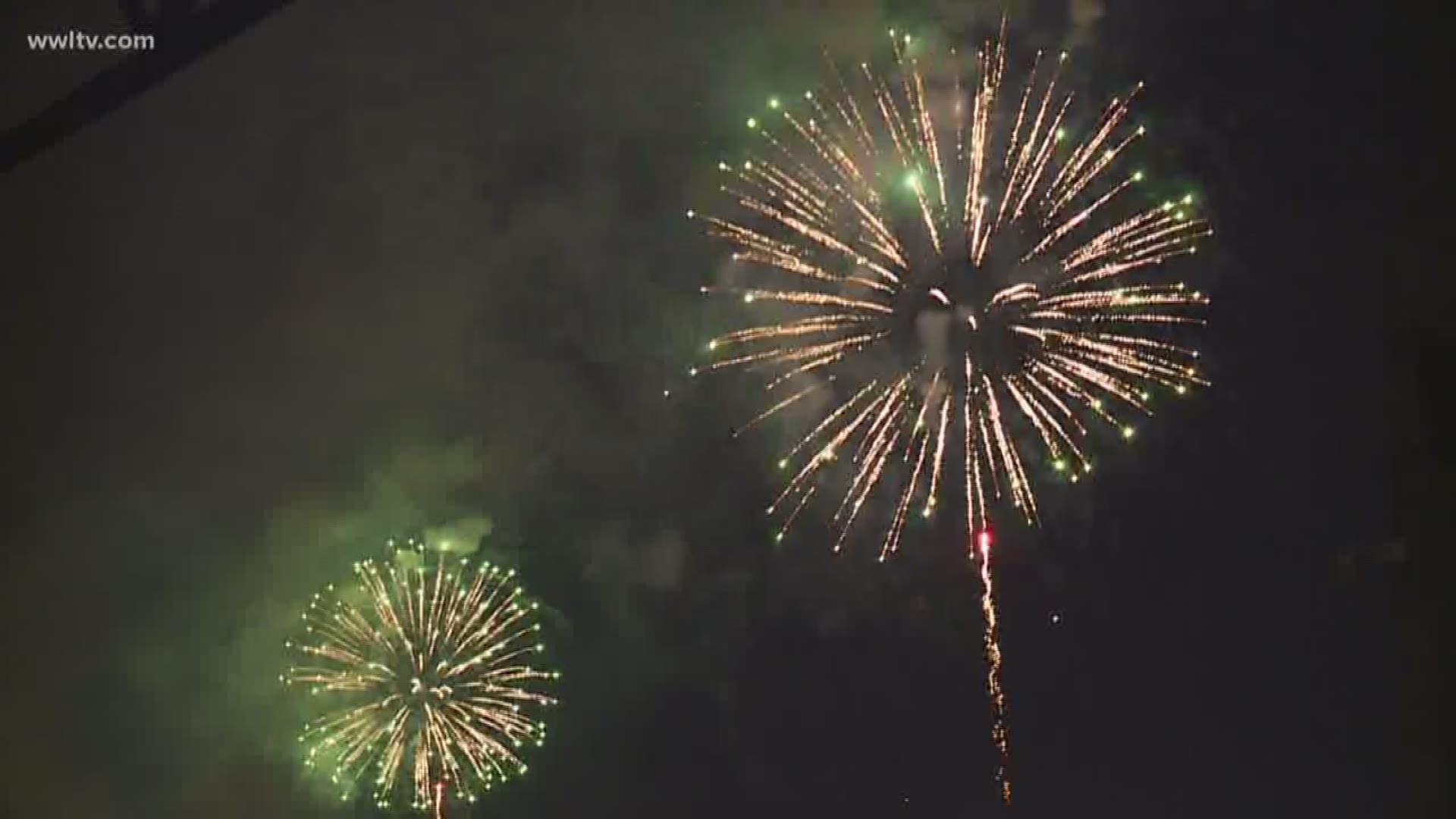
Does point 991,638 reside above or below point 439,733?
above

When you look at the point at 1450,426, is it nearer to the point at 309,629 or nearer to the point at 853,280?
the point at 853,280

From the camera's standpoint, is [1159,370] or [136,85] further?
[1159,370]

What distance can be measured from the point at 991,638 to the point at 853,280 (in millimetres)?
6542

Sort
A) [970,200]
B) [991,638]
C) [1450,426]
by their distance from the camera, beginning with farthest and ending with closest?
[991,638]
[1450,426]
[970,200]

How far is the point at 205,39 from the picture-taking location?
6477 mm

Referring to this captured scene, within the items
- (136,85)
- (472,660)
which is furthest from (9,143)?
(472,660)

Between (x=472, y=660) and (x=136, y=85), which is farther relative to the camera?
(x=472, y=660)

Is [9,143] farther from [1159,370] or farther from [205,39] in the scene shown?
[1159,370]

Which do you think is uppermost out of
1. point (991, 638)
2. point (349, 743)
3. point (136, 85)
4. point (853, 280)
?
point (853, 280)

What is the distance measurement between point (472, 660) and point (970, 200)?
10.0 meters

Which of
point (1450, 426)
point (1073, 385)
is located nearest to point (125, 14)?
point (1073, 385)

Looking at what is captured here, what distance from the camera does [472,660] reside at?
61.6ft

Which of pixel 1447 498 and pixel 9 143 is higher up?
pixel 1447 498

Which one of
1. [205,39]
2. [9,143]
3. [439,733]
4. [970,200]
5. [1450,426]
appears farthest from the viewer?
[439,733]
